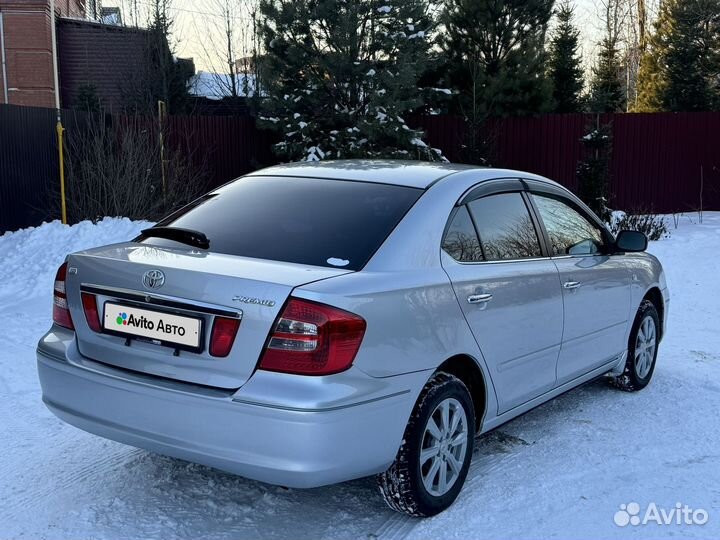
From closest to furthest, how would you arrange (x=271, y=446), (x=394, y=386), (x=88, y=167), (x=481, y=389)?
(x=271, y=446), (x=394, y=386), (x=481, y=389), (x=88, y=167)

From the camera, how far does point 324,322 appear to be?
2.77 metres

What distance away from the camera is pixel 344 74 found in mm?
14945

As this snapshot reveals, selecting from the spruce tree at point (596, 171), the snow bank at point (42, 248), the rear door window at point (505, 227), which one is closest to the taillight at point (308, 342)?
the rear door window at point (505, 227)

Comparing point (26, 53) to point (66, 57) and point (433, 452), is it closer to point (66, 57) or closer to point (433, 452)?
point (66, 57)

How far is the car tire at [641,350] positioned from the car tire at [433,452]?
2.18 meters

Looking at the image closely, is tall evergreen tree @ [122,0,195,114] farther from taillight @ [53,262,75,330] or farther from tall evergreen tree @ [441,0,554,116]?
taillight @ [53,262,75,330]

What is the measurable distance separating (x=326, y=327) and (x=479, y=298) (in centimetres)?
Result: 103

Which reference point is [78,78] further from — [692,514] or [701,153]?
[692,514]

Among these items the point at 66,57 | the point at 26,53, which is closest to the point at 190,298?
the point at 26,53

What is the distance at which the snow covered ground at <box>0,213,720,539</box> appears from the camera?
10.6ft

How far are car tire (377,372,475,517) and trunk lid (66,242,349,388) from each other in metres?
0.73

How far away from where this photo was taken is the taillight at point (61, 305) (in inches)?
132

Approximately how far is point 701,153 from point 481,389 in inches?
639

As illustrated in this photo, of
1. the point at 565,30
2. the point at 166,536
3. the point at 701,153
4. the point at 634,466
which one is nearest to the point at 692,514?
the point at 634,466
